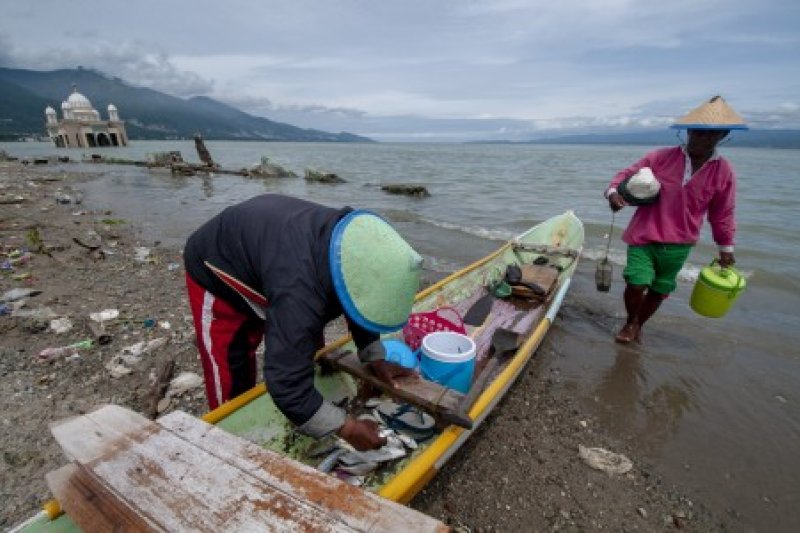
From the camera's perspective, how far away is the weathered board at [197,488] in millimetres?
1530

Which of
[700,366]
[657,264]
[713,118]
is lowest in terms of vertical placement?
[700,366]

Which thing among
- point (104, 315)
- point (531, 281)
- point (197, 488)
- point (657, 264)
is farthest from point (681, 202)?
point (104, 315)

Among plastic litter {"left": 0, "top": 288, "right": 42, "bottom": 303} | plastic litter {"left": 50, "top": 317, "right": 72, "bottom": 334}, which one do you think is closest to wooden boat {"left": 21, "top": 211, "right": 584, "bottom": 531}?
plastic litter {"left": 50, "top": 317, "right": 72, "bottom": 334}

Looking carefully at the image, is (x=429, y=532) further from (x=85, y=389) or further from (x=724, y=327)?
(x=724, y=327)

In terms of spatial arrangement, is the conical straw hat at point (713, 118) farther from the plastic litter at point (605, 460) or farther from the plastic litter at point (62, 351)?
the plastic litter at point (62, 351)

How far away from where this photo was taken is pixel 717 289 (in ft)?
15.8

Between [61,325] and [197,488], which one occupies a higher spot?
[197,488]

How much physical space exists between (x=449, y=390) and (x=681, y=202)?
351cm

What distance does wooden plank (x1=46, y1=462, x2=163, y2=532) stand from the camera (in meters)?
1.57

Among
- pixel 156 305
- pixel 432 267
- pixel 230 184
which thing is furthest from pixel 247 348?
pixel 230 184

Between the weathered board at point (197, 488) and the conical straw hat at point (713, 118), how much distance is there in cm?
451

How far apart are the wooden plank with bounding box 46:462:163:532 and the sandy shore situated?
1.54 m

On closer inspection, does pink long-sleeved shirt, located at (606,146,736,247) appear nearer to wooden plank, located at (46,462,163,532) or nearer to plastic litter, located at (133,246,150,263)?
wooden plank, located at (46,462,163,532)

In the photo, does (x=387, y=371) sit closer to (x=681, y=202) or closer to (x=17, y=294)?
(x=681, y=202)
